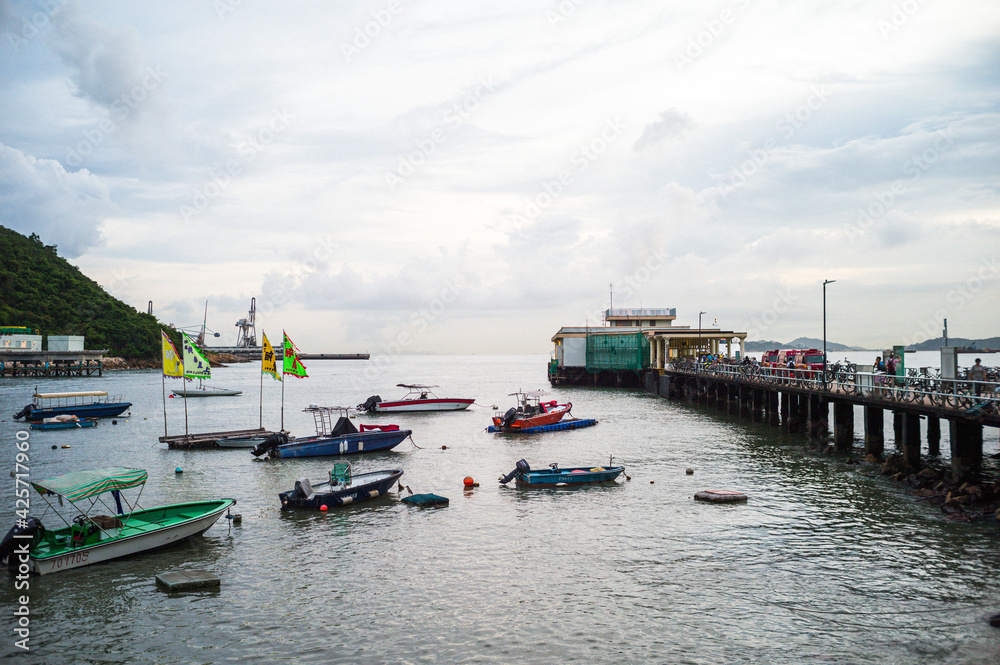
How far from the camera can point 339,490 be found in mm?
26328

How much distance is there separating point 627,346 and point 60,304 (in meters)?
138

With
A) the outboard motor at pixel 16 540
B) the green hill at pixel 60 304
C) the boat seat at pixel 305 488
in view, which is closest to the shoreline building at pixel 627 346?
the boat seat at pixel 305 488

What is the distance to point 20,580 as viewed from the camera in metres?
17.7

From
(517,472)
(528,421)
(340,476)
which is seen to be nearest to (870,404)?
(517,472)

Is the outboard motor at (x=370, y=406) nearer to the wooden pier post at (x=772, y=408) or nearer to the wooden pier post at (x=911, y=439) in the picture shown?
the wooden pier post at (x=772, y=408)

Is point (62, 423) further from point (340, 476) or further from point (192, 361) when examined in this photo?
point (340, 476)

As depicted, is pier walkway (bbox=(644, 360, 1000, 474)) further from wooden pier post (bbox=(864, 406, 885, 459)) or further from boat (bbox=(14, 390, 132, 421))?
boat (bbox=(14, 390, 132, 421))

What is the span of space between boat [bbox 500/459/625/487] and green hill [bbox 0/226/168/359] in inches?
6075

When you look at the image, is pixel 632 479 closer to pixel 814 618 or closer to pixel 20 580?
pixel 814 618

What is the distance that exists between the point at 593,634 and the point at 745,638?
3281 millimetres

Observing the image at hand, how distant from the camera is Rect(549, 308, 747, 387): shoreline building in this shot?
89.8 metres

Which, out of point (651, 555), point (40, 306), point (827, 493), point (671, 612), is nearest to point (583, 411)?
point (827, 493)

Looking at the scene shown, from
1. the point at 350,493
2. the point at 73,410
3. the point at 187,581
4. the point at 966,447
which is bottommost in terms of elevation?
the point at 187,581

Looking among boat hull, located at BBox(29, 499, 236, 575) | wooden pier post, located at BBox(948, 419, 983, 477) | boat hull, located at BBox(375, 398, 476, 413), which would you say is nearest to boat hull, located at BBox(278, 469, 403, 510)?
boat hull, located at BBox(29, 499, 236, 575)
